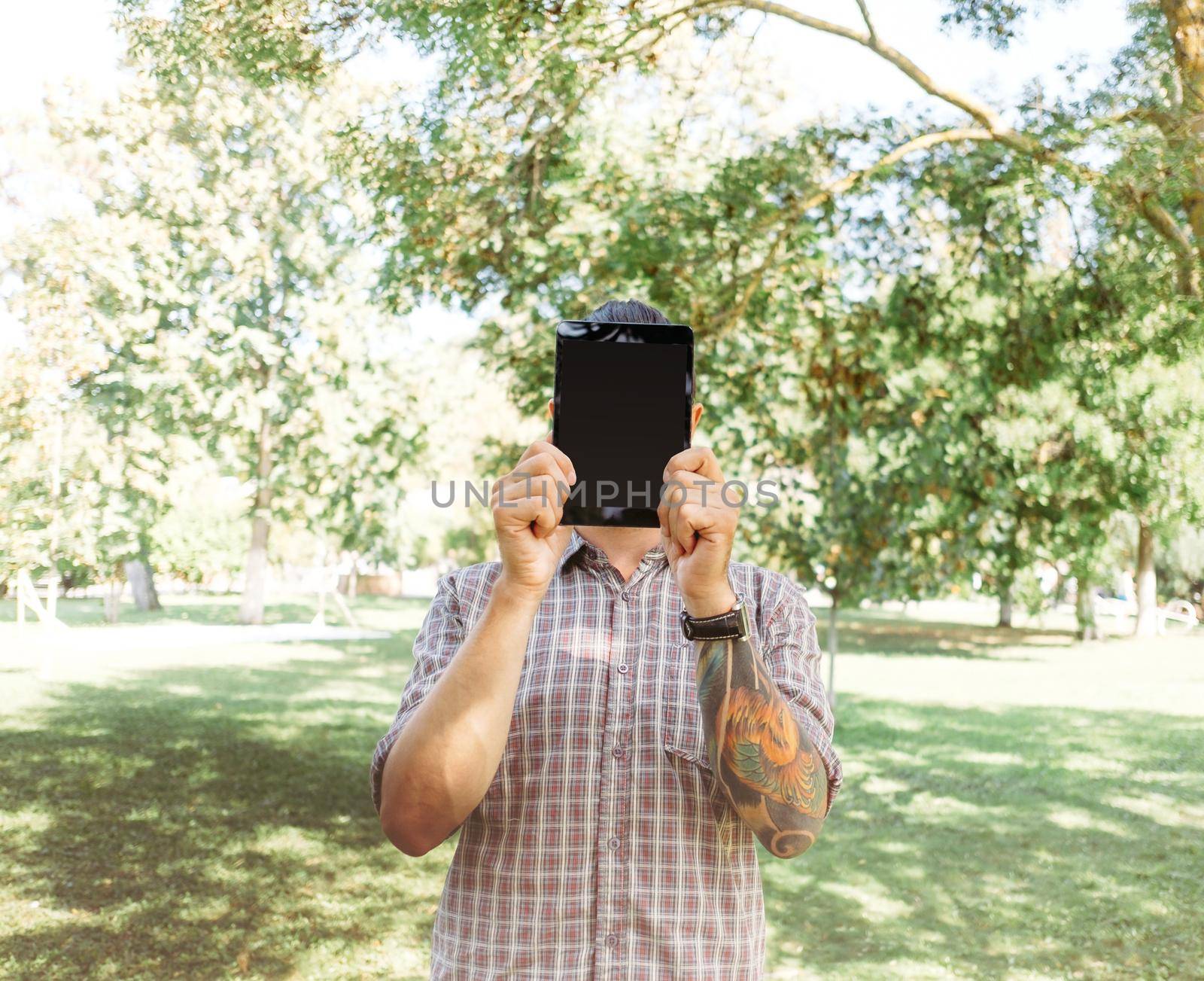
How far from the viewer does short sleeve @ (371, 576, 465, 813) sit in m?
1.89

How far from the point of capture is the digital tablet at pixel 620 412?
5.96 ft

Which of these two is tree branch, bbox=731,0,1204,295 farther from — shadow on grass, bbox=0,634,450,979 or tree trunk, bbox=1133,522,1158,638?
tree trunk, bbox=1133,522,1158,638

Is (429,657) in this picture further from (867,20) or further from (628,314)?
(867,20)

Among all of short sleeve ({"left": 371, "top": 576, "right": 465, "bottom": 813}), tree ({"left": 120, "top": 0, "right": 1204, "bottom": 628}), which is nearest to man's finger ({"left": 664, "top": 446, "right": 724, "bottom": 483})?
short sleeve ({"left": 371, "top": 576, "right": 465, "bottom": 813})

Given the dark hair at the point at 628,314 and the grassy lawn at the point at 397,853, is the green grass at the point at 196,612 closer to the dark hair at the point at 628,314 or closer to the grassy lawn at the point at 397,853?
the grassy lawn at the point at 397,853

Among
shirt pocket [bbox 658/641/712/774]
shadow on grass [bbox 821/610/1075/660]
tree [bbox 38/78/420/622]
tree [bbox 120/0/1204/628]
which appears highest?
tree [bbox 38/78/420/622]

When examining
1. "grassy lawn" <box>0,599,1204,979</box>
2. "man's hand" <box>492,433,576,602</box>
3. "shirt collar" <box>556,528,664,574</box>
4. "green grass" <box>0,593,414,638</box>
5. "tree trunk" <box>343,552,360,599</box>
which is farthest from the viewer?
"tree trunk" <box>343,552,360,599</box>

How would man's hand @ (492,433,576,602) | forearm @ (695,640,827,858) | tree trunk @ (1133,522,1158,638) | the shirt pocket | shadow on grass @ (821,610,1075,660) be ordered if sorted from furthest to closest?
1. shadow on grass @ (821,610,1075,660)
2. tree trunk @ (1133,522,1158,638)
3. the shirt pocket
4. forearm @ (695,640,827,858)
5. man's hand @ (492,433,576,602)

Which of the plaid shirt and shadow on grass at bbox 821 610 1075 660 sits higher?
the plaid shirt

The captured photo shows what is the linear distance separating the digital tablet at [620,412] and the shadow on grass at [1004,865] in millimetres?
5246

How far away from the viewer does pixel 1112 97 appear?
6555 millimetres

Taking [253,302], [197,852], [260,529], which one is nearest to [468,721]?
[197,852]

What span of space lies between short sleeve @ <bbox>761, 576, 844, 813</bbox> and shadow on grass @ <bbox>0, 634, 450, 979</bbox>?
491 centimetres

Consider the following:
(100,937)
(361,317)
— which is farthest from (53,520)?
(100,937)
